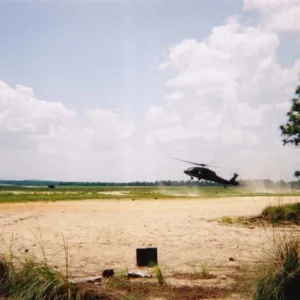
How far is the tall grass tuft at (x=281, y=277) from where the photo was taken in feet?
20.2

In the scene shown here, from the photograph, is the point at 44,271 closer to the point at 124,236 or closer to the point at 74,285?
the point at 74,285

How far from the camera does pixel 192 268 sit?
9.80 m

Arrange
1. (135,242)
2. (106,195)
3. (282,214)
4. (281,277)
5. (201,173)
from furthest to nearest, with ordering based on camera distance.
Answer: (106,195), (201,173), (282,214), (135,242), (281,277)

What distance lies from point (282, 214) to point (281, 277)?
14.1 m

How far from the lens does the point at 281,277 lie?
6215mm

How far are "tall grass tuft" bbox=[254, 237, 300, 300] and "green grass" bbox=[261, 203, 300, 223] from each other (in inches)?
524

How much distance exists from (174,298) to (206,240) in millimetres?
7406

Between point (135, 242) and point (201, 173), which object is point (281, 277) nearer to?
Result: point (135, 242)

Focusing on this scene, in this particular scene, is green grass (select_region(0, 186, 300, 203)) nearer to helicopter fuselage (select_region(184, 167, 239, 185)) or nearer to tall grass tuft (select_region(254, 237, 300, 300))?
Answer: helicopter fuselage (select_region(184, 167, 239, 185))

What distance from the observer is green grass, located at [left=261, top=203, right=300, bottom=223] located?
19.7 m

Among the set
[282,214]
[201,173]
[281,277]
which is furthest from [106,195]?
[281,277]

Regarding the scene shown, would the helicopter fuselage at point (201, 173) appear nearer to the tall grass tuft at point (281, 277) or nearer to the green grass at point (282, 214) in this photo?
the green grass at point (282, 214)

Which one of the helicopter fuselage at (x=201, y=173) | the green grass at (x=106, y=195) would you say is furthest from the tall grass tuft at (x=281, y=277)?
the helicopter fuselage at (x=201, y=173)

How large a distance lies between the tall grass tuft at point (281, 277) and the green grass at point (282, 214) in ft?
43.7
